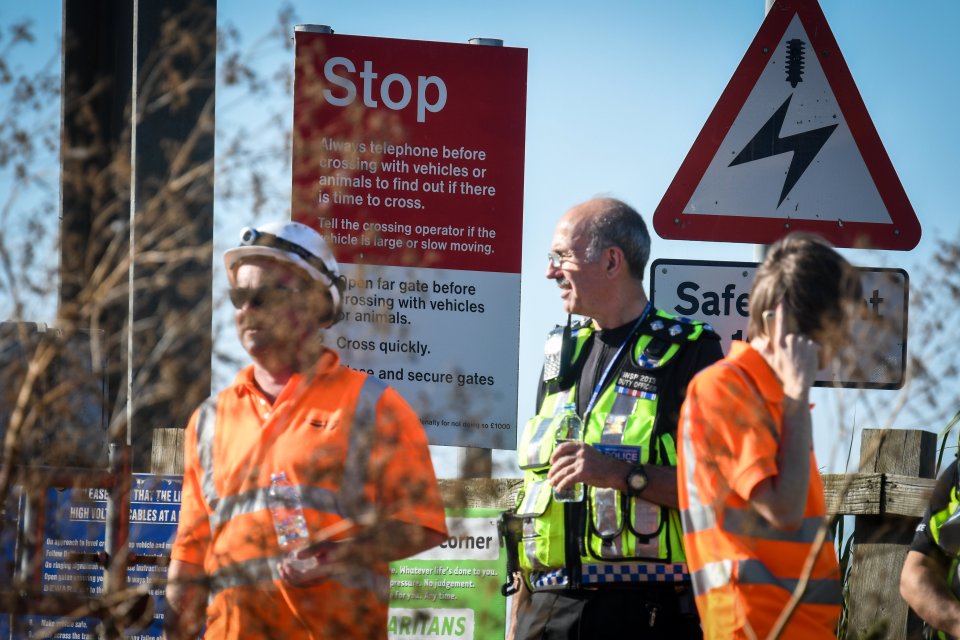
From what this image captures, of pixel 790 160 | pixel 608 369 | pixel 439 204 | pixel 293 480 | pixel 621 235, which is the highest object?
pixel 790 160

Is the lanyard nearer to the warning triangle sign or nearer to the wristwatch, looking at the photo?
the wristwatch

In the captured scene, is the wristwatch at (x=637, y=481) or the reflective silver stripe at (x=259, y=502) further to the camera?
the wristwatch at (x=637, y=481)

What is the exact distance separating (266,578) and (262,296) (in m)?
0.76

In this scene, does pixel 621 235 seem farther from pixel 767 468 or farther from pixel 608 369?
pixel 767 468

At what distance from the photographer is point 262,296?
3947 millimetres

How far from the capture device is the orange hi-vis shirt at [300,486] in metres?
3.65

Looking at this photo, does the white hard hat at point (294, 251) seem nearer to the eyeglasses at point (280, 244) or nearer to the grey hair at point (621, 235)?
the eyeglasses at point (280, 244)

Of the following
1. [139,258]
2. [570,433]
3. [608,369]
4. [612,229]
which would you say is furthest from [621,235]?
[139,258]

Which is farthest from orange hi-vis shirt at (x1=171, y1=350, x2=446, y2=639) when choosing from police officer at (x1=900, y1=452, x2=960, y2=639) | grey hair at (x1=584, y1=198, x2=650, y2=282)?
police officer at (x1=900, y1=452, x2=960, y2=639)

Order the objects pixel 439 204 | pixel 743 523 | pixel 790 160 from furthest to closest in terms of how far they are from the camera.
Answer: pixel 439 204
pixel 790 160
pixel 743 523

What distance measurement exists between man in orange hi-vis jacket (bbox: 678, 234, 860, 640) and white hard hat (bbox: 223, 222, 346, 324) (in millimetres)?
1053

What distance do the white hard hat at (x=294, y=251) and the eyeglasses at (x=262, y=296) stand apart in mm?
47

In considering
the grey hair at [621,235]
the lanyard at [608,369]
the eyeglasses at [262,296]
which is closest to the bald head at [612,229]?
the grey hair at [621,235]

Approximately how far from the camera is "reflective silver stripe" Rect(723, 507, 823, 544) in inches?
145
